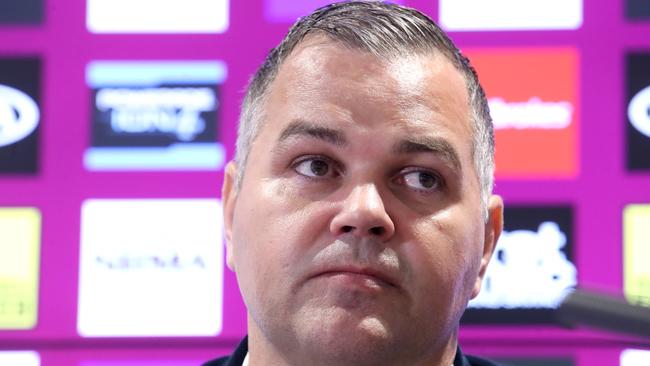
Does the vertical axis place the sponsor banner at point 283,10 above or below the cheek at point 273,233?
above

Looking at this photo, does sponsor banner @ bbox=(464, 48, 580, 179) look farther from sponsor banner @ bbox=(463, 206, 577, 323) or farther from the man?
the man

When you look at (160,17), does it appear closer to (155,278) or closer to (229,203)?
(155,278)

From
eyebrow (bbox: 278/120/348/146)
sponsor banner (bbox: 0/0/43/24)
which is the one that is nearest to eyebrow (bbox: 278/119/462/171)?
eyebrow (bbox: 278/120/348/146)

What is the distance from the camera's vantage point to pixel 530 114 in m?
2.61

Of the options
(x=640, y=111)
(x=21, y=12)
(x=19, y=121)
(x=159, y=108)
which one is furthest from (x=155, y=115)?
(x=640, y=111)

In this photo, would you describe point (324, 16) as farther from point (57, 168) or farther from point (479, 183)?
point (57, 168)

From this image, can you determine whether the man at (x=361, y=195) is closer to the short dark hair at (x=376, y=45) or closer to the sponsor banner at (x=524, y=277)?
the short dark hair at (x=376, y=45)

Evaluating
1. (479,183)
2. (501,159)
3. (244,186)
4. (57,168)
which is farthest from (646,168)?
(57,168)

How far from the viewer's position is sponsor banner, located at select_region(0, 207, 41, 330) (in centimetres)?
259

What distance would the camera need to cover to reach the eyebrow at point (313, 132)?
1562mm

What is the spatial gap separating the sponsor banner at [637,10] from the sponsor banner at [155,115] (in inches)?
41.4

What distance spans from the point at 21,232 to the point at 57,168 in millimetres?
186

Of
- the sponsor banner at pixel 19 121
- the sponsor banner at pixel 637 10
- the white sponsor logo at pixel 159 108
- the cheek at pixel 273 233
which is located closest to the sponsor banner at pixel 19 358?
the sponsor banner at pixel 19 121

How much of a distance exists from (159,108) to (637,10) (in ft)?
4.10
